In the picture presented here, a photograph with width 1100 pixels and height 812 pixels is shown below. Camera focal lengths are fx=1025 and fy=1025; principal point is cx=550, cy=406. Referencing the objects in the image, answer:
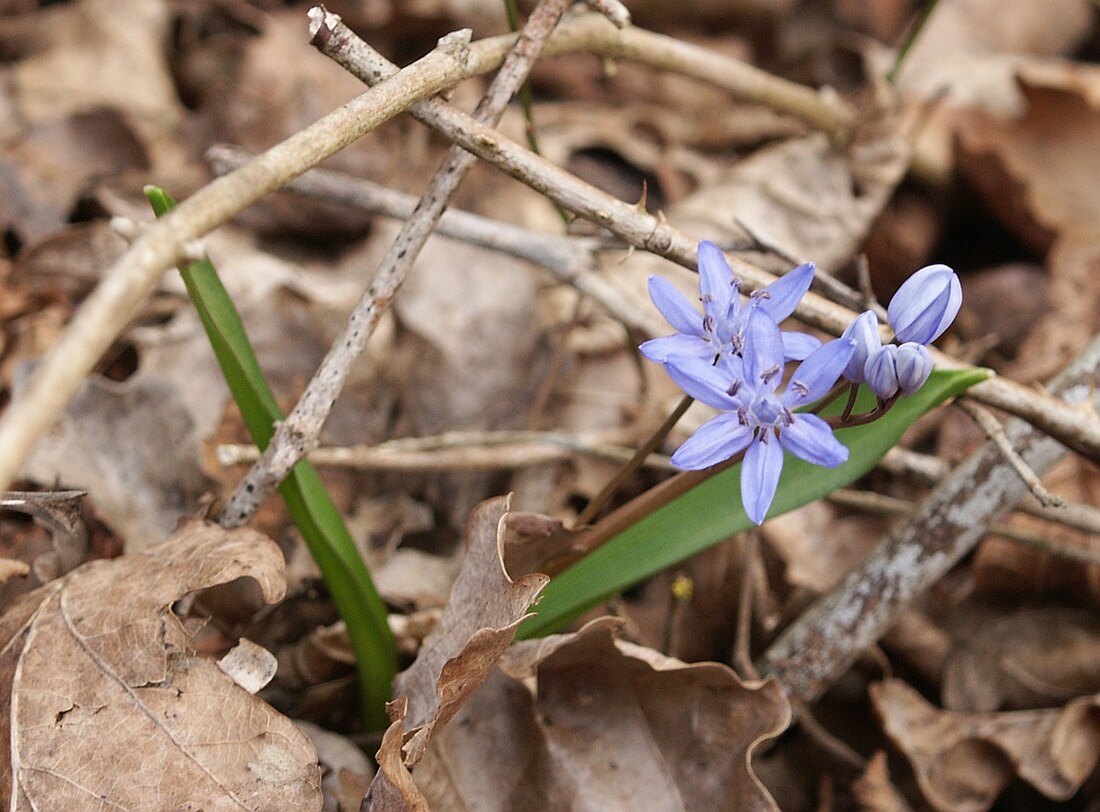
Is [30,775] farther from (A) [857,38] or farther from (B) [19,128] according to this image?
(A) [857,38]

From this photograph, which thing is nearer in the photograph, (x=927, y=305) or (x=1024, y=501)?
(x=927, y=305)

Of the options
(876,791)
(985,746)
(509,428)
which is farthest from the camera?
(509,428)

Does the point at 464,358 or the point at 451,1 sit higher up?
the point at 451,1

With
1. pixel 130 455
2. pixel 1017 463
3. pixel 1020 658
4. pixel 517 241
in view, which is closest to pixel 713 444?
pixel 1017 463

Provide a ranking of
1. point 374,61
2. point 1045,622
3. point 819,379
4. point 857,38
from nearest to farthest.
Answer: point 819,379 → point 374,61 → point 1045,622 → point 857,38

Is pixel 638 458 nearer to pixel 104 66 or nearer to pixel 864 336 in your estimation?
pixel 864 336

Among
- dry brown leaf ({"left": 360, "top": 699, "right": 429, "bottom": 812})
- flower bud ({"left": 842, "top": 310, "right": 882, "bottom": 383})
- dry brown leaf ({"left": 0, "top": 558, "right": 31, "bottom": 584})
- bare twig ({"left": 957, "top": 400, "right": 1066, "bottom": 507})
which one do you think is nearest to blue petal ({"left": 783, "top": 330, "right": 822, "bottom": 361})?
flower bud ({"left": 842, "top": 310, "right": 882, "bottom": 383})

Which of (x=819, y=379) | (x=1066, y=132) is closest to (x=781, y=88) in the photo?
(x=1066, y=132)
